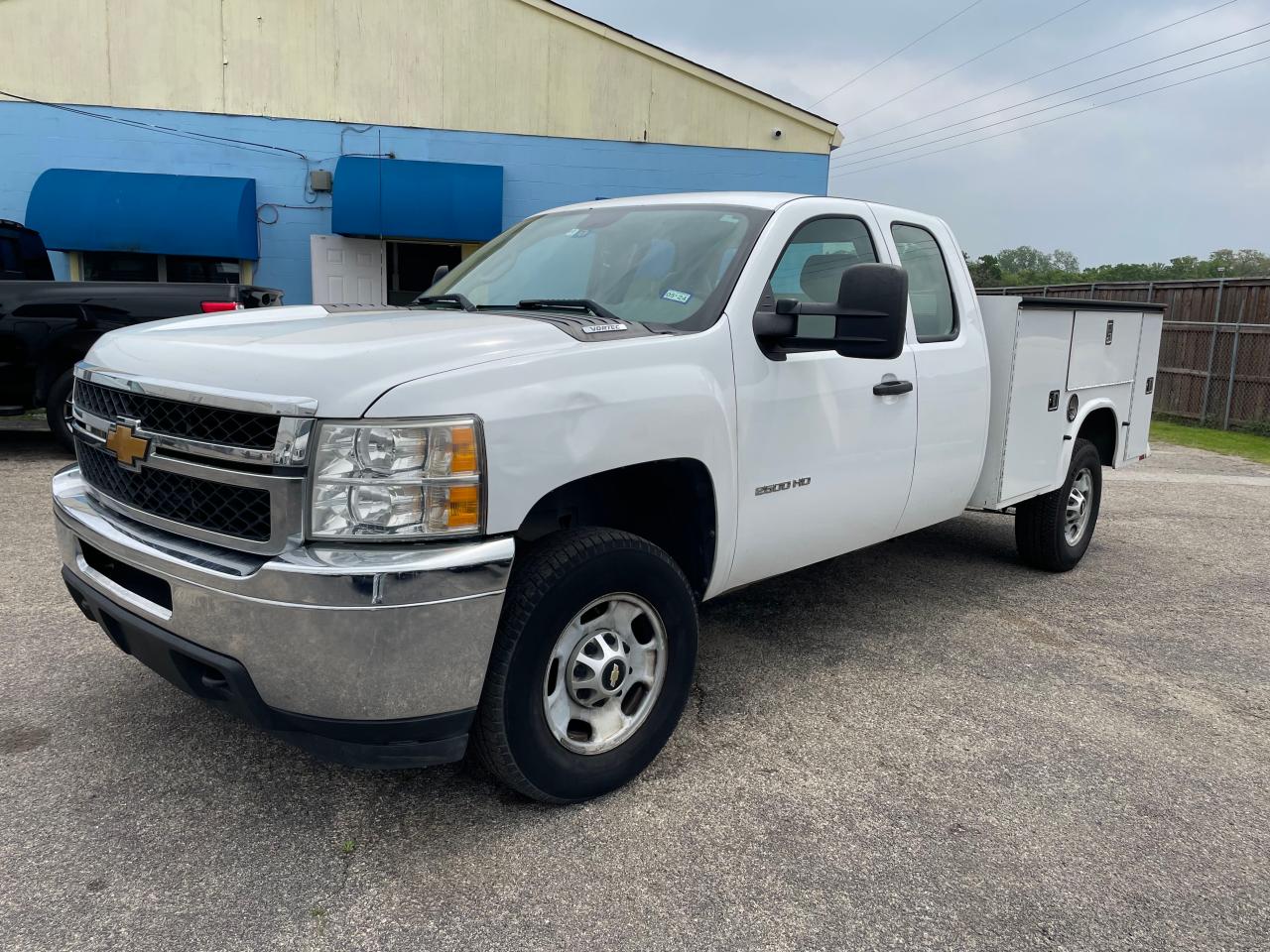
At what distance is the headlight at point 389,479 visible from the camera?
88.5 inches

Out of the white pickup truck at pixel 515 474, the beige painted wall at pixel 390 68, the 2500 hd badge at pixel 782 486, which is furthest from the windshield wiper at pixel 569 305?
the beige painted wall at pixel 390 68

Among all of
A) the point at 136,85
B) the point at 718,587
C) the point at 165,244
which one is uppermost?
the point at 136,85

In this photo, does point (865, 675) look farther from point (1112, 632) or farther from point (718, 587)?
point (1112, 632)

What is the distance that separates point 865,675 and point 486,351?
2.34 metres

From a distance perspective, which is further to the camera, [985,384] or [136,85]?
[136,85]

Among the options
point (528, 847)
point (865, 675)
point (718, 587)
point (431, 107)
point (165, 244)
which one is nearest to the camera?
point (528, 847)

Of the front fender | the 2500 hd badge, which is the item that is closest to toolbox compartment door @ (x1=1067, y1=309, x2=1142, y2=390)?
the 2500 hd badge

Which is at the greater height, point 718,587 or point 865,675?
point 718,587

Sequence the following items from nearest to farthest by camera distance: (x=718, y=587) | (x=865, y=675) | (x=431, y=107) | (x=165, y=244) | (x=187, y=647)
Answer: (x=187, y=647), (x=718, y=587), (x=865, y=675), (x=165, y=244), (x=431, y=107)

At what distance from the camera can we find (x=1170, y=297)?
17375 millimetres

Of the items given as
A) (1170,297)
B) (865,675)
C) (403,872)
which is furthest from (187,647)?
(1170,297)

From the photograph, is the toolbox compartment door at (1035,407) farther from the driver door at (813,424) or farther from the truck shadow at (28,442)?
the truck shadow at (28,442)

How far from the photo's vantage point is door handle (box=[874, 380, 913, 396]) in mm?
3760

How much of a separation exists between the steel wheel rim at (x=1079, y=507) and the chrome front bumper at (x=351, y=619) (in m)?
4.45
